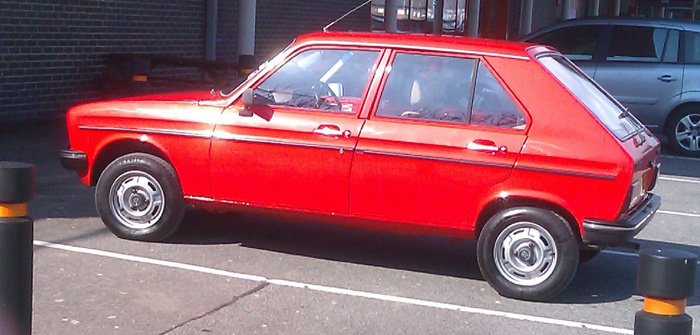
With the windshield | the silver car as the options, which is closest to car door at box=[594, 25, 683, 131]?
the silver car

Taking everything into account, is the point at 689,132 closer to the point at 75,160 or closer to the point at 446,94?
the point at 446,94

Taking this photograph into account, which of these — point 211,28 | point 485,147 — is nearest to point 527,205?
point 485,147

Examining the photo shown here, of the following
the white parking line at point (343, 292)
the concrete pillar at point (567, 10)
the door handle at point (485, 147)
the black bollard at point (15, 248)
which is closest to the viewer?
the black bollard at point (15, 248)

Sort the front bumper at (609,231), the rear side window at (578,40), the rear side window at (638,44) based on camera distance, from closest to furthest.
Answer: the front bumper at (609,231)
the rear side window at (638,44)
the rear side window at (578,40)

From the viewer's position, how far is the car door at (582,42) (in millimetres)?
14117

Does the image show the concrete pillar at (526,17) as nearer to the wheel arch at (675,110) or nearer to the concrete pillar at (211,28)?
the concrete pillar at (211,28)

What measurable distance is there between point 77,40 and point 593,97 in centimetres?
874

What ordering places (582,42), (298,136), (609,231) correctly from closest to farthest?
(609,231) → (298,136) → (582,42)

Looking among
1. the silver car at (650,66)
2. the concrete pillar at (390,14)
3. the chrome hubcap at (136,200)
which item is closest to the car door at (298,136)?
the chrome hubcap at (136,200)

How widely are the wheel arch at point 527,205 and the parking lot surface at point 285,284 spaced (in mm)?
495

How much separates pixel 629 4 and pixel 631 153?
3332 cm

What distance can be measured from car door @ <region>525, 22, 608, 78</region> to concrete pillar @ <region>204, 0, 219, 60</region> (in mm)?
5307

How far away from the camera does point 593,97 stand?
22.5 ft

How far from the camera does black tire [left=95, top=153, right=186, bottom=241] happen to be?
23.6 feet
